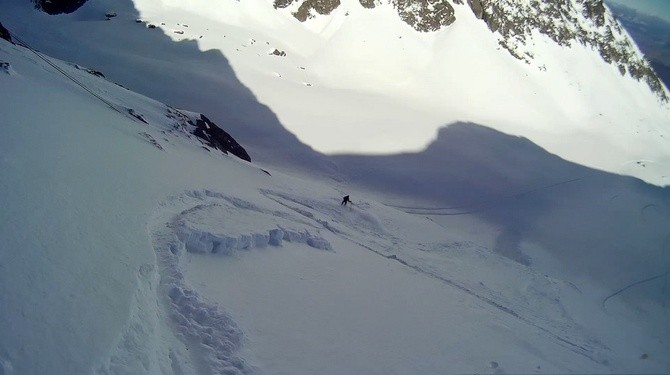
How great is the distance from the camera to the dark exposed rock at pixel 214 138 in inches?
695

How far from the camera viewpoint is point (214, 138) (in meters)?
18.6

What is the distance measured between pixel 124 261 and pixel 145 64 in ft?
98.1

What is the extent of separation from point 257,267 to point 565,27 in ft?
181

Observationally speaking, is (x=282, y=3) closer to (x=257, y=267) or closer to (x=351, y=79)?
(x=351, y=79)

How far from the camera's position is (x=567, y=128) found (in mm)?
40781

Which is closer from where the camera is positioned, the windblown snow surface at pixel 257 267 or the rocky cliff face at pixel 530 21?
the windblown snow surface at pixel 257 267

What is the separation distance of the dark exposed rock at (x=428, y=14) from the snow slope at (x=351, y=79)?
95 centimetres

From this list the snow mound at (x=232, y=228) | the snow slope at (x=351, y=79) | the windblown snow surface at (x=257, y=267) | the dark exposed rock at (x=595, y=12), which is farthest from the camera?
the dark exposed rock at (x=595, y=12)

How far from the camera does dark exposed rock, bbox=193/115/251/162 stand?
17.7 m

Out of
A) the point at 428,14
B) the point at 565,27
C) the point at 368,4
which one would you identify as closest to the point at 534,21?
the point at 565,27

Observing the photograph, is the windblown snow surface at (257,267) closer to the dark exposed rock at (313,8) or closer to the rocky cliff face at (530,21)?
the rocky cliff face at (530,21)

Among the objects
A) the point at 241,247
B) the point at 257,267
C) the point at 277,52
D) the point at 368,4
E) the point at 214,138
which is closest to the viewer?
the point at 257,267

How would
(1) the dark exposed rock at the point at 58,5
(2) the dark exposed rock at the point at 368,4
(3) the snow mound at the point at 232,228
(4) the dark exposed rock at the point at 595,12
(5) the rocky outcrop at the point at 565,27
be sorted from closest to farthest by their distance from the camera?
1. (3) the snow mound at the point at 232,228
2. (1) the dark exposed rock at the point at 58,5
3. (2) the dark exposed rock at the point at 368,4
4. (5) the rocky outcrop at the point at 565,27
5. (4) the dark exposed rock at the point at 595,12

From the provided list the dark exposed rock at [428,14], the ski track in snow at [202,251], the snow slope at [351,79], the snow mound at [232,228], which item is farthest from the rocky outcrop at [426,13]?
the ski track in snow at [202,251]
